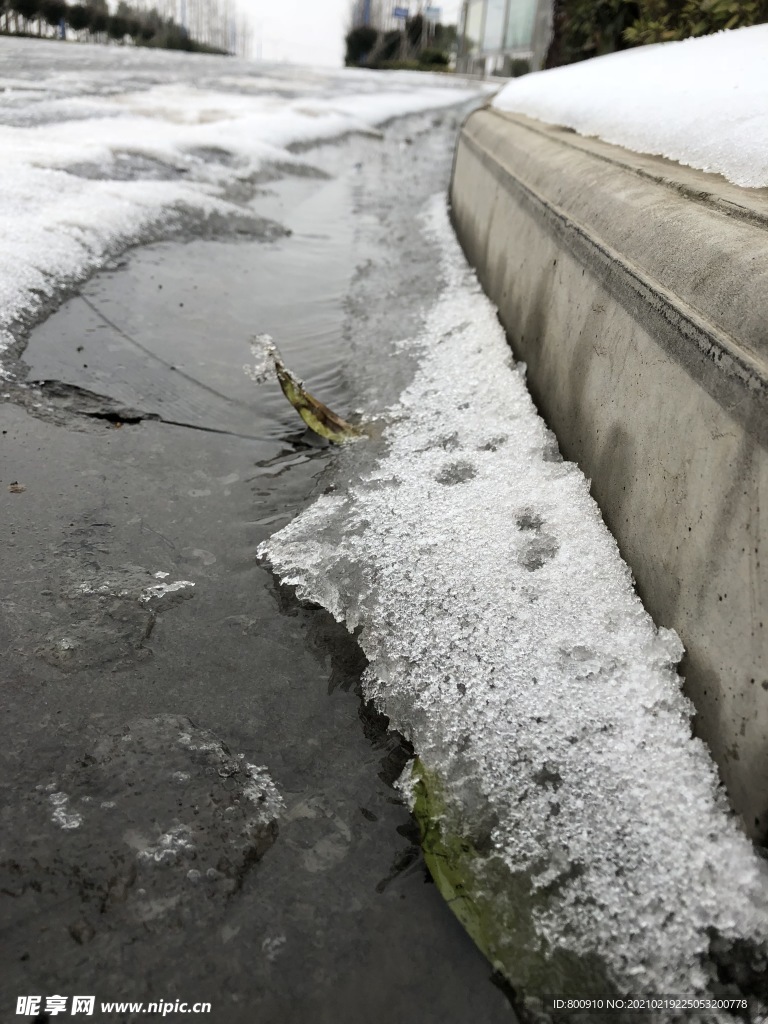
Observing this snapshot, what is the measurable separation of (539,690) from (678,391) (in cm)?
60

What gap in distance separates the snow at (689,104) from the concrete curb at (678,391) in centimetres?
7

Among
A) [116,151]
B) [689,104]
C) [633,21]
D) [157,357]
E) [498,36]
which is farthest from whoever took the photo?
[498,36]

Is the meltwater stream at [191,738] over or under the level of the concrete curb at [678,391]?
under

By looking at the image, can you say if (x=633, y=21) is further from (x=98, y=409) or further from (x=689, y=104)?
(x=98, y=409)

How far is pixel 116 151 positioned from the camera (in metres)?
5.29

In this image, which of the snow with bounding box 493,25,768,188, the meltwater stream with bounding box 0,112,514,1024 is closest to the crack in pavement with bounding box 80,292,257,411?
the meltwater stream with bounding box 0,112,514,1024

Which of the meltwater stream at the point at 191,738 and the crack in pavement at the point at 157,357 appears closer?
the meltwater stream at the point at 191,738

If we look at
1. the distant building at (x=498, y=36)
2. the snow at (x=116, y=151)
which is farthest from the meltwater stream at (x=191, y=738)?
the distant building at (x=498, y=36)

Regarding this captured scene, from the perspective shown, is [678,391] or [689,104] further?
[689,104]

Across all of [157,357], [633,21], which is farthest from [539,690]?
[633,21]

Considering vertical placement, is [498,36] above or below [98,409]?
above

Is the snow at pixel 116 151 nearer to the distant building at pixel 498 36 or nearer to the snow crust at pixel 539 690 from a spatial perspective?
the snow crust at pixel 539 690

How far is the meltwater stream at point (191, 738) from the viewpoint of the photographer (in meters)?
0.98

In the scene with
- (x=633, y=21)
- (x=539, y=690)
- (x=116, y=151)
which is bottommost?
(x=539, y=690)
